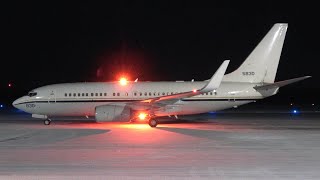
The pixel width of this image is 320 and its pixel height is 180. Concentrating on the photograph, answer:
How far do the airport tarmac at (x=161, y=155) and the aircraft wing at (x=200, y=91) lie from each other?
4.30 meters

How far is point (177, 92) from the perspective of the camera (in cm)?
3312

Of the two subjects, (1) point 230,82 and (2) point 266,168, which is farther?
(1) point 230,82

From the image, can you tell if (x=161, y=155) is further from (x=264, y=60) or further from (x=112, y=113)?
(x=264, y=60)

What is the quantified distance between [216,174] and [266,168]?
1.73 m

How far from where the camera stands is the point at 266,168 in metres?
14.0

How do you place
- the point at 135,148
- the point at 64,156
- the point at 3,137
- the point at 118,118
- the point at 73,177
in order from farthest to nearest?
the point at 118,118 < the point at 3,137 < the point at 135,148 < the point at 64,156 < the point at 73,177


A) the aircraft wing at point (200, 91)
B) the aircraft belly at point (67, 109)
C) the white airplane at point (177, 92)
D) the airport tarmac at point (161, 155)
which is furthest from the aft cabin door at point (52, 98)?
the airport tarmac at point (161, 155)

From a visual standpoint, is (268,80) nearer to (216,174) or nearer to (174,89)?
(174,89)

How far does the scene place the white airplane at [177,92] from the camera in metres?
32.6

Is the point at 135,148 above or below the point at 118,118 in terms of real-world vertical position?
below

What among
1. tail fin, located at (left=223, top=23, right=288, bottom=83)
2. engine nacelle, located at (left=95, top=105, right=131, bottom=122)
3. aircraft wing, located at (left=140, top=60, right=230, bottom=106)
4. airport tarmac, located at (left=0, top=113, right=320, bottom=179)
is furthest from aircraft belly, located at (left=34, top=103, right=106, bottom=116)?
tail fin, located at (left=223, top=23, right=288, bottom=83)

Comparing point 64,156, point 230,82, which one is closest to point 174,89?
point 230,82

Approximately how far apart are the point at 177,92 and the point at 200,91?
418 cm

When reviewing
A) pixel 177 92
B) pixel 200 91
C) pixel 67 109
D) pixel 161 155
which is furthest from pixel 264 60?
pixel 161 155
